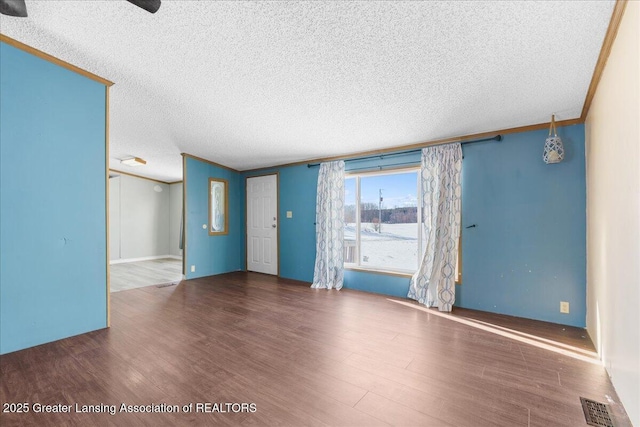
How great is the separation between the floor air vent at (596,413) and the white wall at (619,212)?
0.11 m

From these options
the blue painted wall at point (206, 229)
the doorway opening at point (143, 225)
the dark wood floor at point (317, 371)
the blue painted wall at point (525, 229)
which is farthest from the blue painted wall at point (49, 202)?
the blue painted wall at point (525, 229)

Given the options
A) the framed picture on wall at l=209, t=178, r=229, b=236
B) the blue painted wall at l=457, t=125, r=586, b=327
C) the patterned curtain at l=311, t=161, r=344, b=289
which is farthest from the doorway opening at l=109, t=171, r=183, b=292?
the blue painted wall at l=457, t=125, r=586, b=327

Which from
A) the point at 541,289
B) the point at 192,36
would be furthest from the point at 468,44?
the point at 541,289

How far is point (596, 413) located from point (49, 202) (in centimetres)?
435

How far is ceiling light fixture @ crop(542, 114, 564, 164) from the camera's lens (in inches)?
113

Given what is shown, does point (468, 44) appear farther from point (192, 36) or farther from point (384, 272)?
point (384, 272)

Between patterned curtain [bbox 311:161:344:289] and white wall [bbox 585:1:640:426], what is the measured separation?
3076 millimetres

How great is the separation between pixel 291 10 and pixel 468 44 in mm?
1190

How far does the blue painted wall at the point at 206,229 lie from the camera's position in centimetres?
522

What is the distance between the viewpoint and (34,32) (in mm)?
1958

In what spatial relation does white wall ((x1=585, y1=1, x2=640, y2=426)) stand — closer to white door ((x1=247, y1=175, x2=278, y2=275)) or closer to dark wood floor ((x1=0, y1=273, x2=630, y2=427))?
dark wood floor ((x1=0, y1=273, x2=630, y2=427))

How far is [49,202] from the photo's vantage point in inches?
93.1

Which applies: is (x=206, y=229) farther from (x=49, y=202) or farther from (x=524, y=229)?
(x=524, y=229)

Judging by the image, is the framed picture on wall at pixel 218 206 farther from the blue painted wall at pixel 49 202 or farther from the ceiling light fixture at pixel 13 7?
the ceiling light fixture at pixel 13 7
